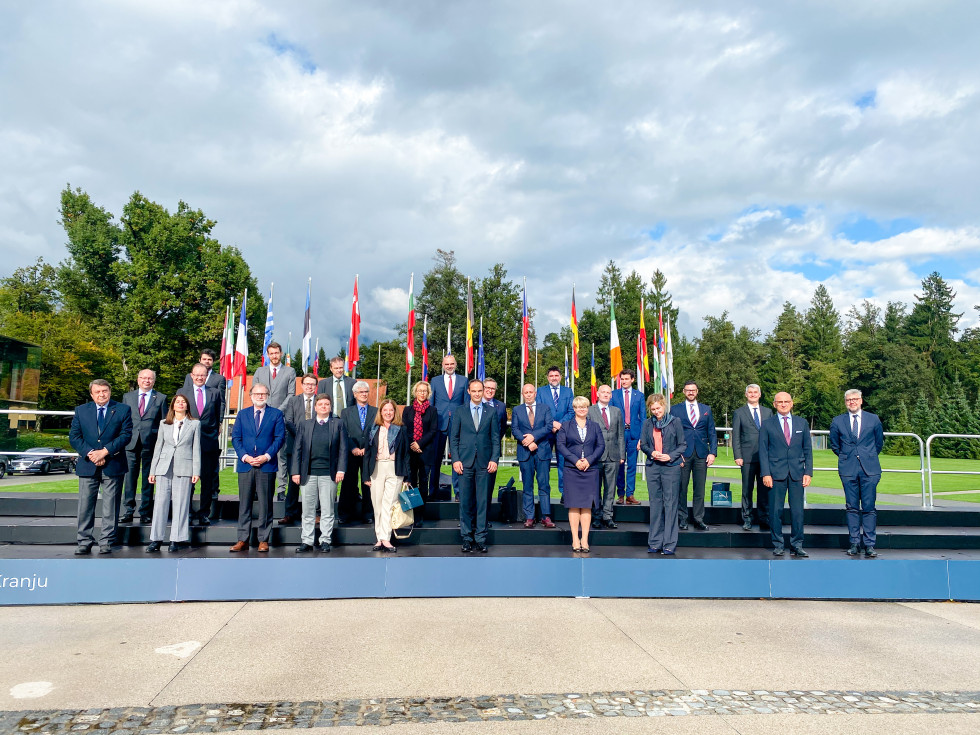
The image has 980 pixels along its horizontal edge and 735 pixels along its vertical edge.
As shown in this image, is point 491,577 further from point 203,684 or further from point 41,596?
point 41,596

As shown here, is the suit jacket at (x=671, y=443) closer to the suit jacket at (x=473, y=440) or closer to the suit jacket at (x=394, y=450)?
the suit jacket at (x=473, y=440)

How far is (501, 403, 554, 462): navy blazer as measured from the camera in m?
7.88

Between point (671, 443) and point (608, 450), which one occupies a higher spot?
point (671, 443)

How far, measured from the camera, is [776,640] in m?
5.25

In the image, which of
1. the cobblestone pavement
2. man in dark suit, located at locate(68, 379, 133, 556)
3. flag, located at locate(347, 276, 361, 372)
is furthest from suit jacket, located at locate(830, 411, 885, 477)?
flag, located at locate(347, 276, 361, 372)

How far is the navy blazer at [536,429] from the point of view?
310 inches

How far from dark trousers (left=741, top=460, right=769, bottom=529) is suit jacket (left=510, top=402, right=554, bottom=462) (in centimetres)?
269

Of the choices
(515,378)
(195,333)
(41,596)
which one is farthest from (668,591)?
(515,378)

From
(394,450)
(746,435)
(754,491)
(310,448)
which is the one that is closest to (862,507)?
(754,491)

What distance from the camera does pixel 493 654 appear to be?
477cm

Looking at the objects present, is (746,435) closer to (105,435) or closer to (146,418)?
(146,418)

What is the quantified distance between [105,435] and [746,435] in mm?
7794

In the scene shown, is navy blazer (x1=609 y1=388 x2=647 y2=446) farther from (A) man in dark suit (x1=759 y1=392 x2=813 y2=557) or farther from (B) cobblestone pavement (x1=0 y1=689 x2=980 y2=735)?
(B) cobblestone pavement (x1=0 y1=689 x2=980 y2=735)

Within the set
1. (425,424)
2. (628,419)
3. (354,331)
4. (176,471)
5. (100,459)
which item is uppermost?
(354,331)
